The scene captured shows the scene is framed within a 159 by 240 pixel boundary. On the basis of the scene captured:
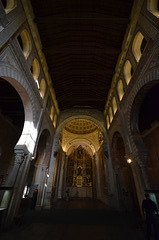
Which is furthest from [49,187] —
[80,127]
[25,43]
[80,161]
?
[80,161]

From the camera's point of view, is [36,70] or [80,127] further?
[80,127]

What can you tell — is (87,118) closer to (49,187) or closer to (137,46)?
(49,187)

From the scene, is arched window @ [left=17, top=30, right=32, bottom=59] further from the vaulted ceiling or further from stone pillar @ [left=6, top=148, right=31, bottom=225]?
stone pillar @ [left=6, top=148, right=31, bottom=225]

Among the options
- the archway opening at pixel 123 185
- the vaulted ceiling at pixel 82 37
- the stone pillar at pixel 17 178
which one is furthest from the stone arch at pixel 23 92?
the archway opening at pixel 123 185

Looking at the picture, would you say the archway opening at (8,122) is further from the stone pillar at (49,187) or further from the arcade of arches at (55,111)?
the stone pillar at (49,187)

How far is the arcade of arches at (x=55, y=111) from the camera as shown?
5.09 meters

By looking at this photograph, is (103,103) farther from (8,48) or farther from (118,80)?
(8,48)

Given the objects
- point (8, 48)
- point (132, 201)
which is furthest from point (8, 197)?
point (132, 201)

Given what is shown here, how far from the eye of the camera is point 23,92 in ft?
21.0

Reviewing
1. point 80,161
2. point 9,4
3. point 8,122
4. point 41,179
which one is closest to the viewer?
point 9,4

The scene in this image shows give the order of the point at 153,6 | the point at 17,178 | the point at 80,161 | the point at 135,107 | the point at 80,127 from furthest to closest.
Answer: the point at 80,161 → the point at 80,127 → the point at 135,107 → the point at 17,178 → the point at 153,6

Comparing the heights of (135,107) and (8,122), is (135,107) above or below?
below

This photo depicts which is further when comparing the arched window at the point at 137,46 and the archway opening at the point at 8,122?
the archway opening at the point at 8,122

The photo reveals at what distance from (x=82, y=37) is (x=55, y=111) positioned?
7.39 m
